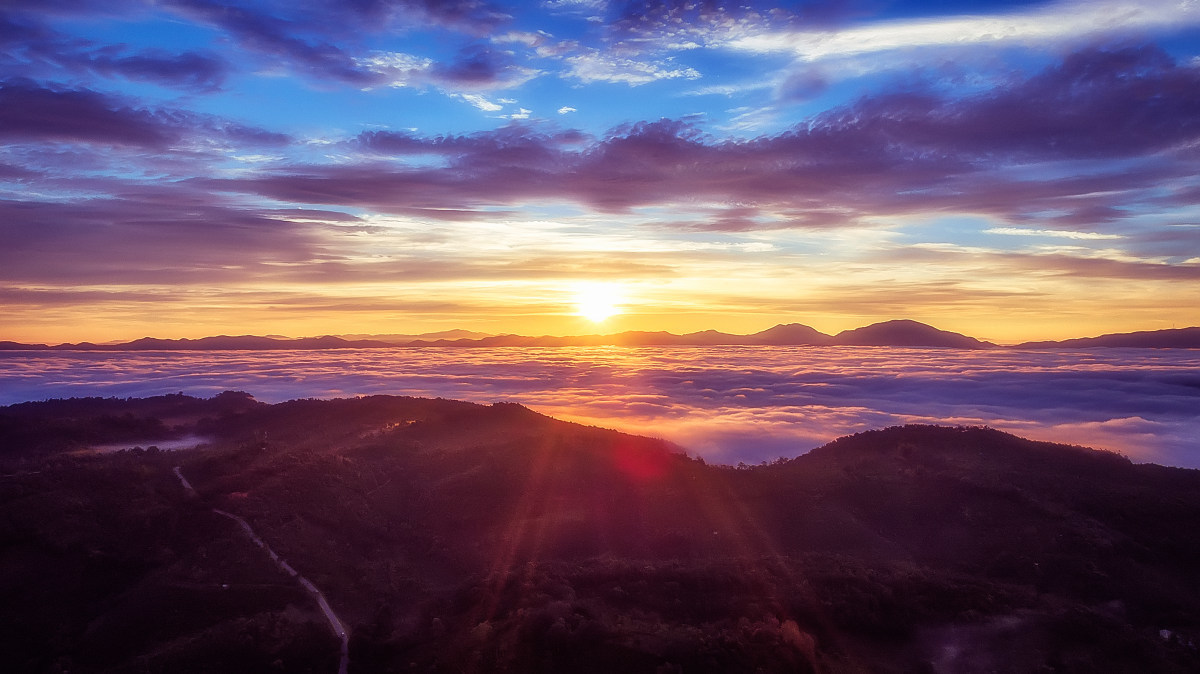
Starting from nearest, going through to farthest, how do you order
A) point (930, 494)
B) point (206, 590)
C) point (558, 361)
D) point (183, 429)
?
point (206, 590) → point (930, 494) → point (183, 429) → point (558, 361)

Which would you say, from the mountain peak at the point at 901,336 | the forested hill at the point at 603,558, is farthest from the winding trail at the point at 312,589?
the mountain peak at the point at 901,336

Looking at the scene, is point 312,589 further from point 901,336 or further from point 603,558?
point 901,336

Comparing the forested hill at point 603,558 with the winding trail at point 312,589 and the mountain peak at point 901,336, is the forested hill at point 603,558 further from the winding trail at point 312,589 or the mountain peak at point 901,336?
the mountain peak at point 901,336

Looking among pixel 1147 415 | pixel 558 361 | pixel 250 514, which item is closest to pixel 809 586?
pixel 250 514

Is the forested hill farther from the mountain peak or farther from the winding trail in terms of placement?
the mountain peak

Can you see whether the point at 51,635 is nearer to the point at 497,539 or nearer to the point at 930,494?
the point at 497,539
